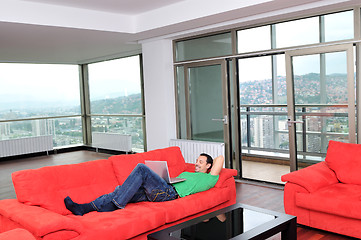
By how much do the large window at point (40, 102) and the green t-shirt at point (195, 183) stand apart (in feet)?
21.7

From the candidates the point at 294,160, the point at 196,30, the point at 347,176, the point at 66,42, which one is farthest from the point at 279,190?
the point at 66,42

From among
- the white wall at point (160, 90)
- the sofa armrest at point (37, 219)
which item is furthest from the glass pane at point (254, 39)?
the sofa armrest at point (37, 219)

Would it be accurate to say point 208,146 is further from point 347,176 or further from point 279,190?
point 347,176

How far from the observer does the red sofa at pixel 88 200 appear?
2.84 metres

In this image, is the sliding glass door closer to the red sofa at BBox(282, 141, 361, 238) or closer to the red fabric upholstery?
the red sofa at BBox(282, 141, 361, 238)

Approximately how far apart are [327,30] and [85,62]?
267 inches

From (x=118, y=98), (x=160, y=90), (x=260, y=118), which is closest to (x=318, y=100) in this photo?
(x=260, y=118)

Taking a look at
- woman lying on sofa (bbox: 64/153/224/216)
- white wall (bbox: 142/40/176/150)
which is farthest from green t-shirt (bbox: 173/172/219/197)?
white wall (bbox: 142/40/176/150)

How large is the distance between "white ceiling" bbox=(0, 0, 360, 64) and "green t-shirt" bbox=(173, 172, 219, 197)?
2158 mm

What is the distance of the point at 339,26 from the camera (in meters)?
4.68

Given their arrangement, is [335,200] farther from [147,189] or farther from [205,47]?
[205,47]

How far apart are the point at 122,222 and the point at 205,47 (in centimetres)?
388

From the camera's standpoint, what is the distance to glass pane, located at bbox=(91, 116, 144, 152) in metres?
8.68

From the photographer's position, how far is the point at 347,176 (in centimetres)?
400
